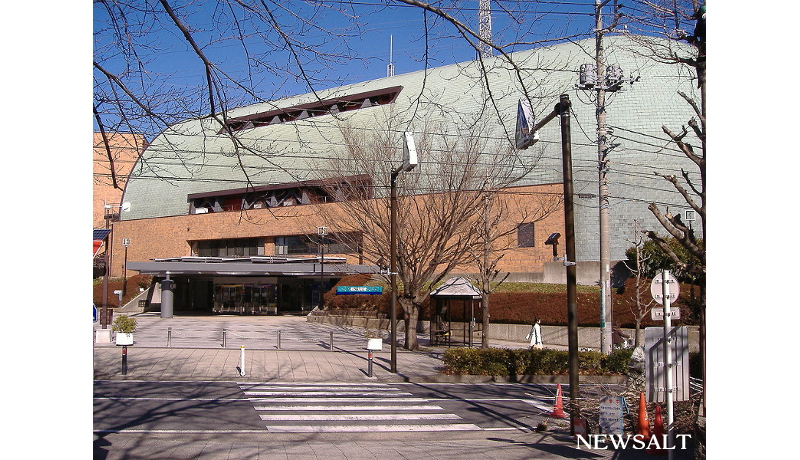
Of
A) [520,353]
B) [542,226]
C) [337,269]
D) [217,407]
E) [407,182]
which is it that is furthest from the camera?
[337,269]

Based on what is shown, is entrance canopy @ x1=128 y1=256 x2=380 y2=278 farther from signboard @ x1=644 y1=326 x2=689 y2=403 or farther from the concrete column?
signboard @ x1=644 y1=326 x2=689 y2=403

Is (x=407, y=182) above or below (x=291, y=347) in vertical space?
above

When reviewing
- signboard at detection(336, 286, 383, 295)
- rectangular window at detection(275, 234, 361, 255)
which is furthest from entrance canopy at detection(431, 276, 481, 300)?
rectangular window at detection(275, 234, 361, 255)

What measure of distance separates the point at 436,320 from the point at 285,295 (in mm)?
24756

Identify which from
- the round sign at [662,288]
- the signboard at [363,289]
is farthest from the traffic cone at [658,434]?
the signboard at [363,289]

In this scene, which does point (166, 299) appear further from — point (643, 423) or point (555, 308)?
point (643, 423)

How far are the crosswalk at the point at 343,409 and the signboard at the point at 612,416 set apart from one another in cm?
292

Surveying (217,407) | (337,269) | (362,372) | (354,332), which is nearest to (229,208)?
(337,269)

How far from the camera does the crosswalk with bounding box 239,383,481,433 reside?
12.8 meters

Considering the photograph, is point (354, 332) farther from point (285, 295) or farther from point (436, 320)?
point (285, 295)

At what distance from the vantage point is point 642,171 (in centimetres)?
3625

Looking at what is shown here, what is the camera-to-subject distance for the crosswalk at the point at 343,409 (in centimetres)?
1282

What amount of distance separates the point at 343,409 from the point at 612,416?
5.98 metres

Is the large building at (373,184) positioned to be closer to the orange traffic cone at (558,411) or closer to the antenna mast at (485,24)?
the orange traffic cone at (558,411)
